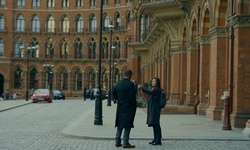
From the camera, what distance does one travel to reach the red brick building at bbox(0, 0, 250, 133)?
65.0ft

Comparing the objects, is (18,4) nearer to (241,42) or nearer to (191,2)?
(191,2)

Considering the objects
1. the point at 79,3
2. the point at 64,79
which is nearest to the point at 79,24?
the point at 79,3

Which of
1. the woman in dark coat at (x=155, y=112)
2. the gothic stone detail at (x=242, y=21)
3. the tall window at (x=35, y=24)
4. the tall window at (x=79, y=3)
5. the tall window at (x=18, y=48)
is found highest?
the tall window at (x=79, y=3)

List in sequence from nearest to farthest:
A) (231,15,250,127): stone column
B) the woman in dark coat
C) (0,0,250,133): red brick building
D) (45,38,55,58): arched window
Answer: the woman in dark coat, (231,15,250,127): stone column, (0,0,250,133): red brick building, (45,38,55,58): arched window

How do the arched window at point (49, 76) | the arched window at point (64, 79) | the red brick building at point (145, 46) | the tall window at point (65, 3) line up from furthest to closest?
the tall window at point (65, 3) → the arched window at point (49, 76) → the arched window at point (64, 79) → the red brick building at point (145, 46)

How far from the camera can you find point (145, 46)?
5475cm

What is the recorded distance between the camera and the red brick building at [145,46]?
779 inches

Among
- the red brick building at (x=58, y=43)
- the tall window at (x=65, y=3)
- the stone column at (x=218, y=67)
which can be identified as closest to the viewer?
the stone column at (x=218, y=67)

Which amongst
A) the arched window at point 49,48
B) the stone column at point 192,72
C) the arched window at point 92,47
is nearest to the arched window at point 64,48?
the arched window at point 49,48

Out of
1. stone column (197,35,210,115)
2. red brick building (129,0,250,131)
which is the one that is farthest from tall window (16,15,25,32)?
stone column (197,35,210,115)

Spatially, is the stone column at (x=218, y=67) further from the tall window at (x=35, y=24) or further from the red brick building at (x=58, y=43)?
the tall window at (x=35, y=24)

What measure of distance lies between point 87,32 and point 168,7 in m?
58.7

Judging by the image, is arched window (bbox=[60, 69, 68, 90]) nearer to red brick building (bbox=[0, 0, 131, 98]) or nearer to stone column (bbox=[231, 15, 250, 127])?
red brick building (bbox=[0, 0, 131, 98])

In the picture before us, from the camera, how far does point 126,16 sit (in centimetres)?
8594
